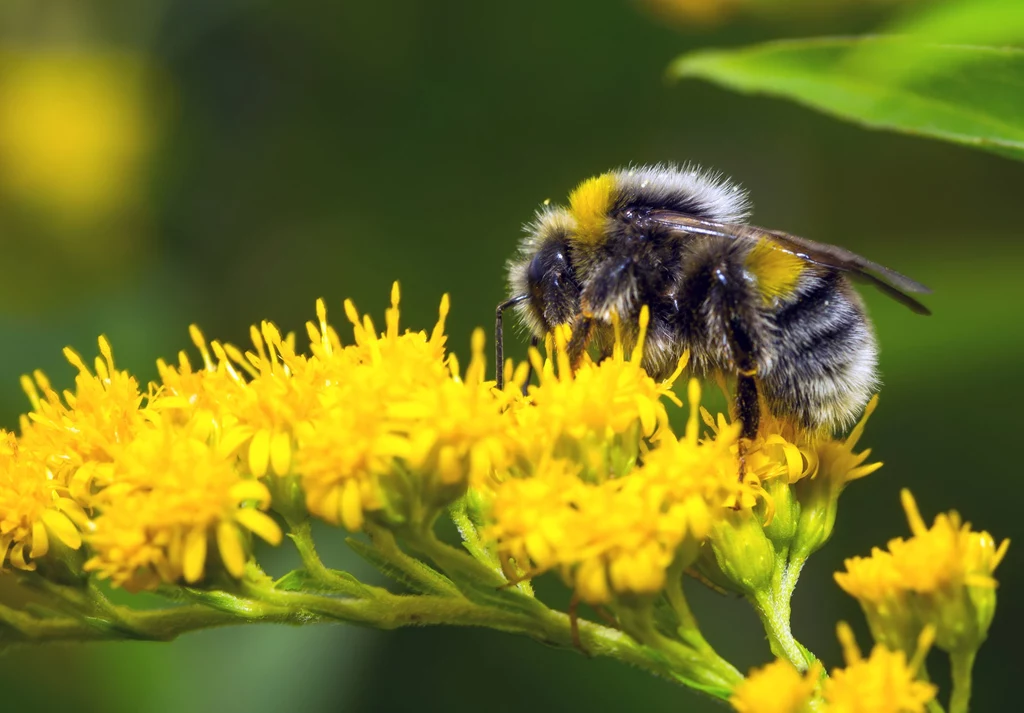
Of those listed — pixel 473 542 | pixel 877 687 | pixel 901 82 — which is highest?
pixel 901 82

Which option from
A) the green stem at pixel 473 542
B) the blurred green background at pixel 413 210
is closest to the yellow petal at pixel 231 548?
the green stem at pixel 473 542

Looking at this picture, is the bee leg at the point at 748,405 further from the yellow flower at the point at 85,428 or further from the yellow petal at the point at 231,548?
the yellow flower at the point at 85,428

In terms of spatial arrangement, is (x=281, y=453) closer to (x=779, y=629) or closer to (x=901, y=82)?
(x=779, y=629)

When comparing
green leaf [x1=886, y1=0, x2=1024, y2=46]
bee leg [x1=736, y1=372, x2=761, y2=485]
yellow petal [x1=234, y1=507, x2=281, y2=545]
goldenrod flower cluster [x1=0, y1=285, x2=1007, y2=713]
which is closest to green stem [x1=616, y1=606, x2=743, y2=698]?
goldenrod flower cluster [x1=0, y1=285, x2=1007, y2=713]

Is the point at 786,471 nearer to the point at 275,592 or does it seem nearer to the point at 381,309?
the point at 275,592

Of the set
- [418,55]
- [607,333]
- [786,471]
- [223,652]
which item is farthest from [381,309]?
[786,471]

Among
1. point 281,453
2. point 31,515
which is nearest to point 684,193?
A: point 281,453
